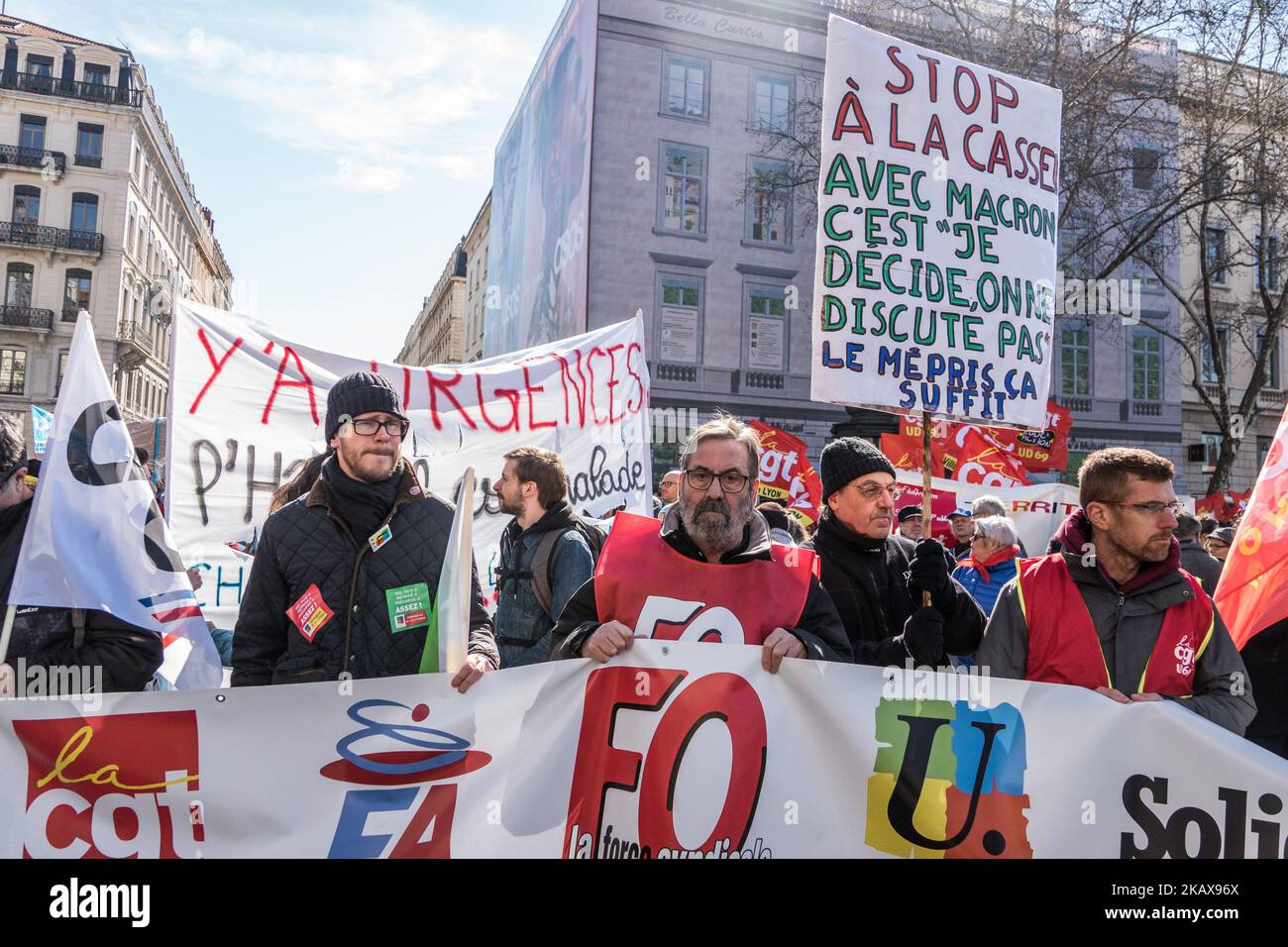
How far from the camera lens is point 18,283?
143 ft

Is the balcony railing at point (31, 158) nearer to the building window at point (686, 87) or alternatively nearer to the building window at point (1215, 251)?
the building window at point (686, 87)

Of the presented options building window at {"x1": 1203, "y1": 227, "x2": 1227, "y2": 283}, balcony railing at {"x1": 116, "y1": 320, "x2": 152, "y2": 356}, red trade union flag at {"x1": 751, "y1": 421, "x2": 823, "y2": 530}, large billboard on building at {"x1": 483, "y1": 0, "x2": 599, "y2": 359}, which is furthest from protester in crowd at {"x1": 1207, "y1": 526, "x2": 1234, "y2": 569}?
balcony railing at {"x1": 116, "y1": 320, "x2": 152, "y2": 356}

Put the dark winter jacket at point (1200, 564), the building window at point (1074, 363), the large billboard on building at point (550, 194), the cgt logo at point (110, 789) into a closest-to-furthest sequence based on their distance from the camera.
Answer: the cgt logo at point (110, 789) → the dark winter jacket at point (1200, 564) → the large billboard on building at point (550, 194) → the building window at point (1074, 363)

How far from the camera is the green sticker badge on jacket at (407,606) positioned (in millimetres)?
2939

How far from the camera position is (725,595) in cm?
292

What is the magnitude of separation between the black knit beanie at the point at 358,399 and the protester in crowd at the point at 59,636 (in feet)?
2.74

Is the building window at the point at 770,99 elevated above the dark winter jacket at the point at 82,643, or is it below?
above

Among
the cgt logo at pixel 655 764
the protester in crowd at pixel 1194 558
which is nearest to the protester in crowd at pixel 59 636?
the cgt logo at pixel 655 764

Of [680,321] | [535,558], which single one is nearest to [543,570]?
[535,558]

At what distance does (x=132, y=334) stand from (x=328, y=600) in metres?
48.8

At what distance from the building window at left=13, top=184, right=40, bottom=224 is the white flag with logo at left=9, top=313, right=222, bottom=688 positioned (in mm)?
49638

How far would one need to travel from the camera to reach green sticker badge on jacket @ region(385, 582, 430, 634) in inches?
116

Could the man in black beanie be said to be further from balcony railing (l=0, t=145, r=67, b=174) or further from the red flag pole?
balcony railing (l=0, t=145, r=67, b=174)
